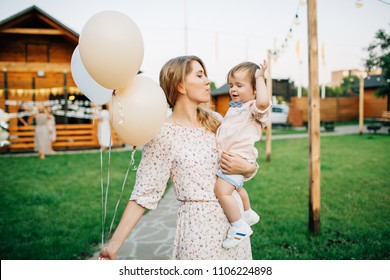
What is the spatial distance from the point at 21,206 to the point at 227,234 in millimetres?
4425

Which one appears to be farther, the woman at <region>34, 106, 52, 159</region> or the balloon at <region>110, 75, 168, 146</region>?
the woman at <region>34, 106, 52, 159</region>

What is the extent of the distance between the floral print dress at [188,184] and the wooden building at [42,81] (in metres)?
11.4

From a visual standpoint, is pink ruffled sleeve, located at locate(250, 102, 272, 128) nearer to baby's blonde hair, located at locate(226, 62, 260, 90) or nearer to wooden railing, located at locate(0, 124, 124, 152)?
baby's blonde hair, located at locate(226, 62, 260, 90)

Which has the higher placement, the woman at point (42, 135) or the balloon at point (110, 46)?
the balloon at point (110, 46)

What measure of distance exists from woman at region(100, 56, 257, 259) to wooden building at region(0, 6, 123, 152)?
11370 millimetres

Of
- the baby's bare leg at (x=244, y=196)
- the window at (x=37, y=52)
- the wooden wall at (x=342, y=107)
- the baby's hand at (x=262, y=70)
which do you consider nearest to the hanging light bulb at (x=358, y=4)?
the baby's hand at (x=262, y=70)

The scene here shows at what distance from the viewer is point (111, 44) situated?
4.43ft

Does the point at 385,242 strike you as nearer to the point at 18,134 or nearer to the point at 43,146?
the point at 43,146

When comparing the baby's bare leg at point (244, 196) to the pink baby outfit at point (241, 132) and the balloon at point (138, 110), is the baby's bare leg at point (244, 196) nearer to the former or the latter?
the pink baby outfit at point (241, 132)

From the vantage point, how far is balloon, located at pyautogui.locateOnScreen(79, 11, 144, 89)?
53.0 inches

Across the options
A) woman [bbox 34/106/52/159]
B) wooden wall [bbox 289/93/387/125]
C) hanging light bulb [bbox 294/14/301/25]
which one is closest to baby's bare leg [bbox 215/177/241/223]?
hanging light bulb [bbox 294/14/301/25]

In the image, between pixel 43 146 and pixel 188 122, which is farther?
pixel 43 146

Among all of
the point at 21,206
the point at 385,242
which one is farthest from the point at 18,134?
the point at 385,242

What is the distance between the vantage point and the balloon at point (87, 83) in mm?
1637
